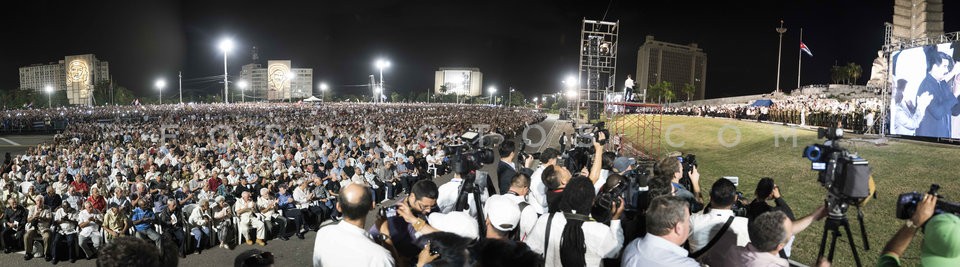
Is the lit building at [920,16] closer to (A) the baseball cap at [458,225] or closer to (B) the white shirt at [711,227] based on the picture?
(B) the white shirt at [711,227]

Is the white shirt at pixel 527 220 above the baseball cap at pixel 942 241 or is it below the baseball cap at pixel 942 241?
below

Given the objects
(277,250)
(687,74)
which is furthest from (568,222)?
(687,74)

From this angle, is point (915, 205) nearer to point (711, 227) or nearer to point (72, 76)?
point (711, 227)

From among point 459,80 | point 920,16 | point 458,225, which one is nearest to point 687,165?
point 458,225

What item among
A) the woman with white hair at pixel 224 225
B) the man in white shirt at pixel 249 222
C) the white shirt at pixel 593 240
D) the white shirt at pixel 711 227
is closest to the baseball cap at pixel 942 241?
the white shirt at pixel 711 227

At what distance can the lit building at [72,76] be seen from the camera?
6612 centimetres

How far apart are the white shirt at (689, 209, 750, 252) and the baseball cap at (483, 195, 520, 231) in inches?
49.7

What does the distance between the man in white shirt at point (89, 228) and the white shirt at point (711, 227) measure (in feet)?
27.6

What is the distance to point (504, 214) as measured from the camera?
362 centimetres

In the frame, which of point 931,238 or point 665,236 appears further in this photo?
point 665,236

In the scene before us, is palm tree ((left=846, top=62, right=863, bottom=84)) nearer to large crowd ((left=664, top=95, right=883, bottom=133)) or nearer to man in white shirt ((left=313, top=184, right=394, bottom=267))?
large crowd ((left=664, top=95, right=883, bottom=133))

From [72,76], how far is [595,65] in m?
75.5

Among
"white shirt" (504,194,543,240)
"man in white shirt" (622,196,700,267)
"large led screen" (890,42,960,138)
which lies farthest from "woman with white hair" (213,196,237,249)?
"large led screen" (890,42,960,138)

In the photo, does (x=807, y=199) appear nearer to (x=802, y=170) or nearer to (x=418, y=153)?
(x=802, y=170)
